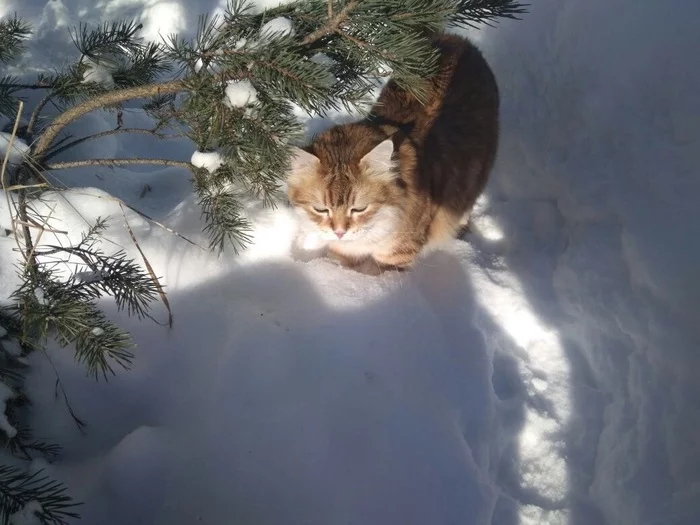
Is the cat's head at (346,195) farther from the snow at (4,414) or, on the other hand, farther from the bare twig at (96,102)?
the snow at (4,414)

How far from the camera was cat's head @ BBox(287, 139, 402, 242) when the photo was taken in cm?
212

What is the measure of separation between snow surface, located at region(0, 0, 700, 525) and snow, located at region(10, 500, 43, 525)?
39 cm

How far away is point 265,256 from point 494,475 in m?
1.27

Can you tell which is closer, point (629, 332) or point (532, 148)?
point (629, 332)

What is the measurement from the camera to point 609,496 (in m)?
1.71

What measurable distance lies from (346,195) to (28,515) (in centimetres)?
153

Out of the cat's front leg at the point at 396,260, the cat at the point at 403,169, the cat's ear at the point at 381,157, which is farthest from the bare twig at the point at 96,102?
the cat's front leg at the point at 396,260

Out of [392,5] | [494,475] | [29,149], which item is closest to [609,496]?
[494,475]

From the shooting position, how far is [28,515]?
3.55 ft

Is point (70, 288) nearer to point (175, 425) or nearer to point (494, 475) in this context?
point (175, 425)

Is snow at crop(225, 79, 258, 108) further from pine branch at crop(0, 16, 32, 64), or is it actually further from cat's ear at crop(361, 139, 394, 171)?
pine branch at crop(0, 16, 32, 64)

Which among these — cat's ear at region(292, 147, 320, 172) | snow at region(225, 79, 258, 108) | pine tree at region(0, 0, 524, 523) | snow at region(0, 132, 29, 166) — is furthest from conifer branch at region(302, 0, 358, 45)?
snow at region(0, 132, 29, 166)

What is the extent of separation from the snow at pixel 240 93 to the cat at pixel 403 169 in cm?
51

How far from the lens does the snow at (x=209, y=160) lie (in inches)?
66.1
